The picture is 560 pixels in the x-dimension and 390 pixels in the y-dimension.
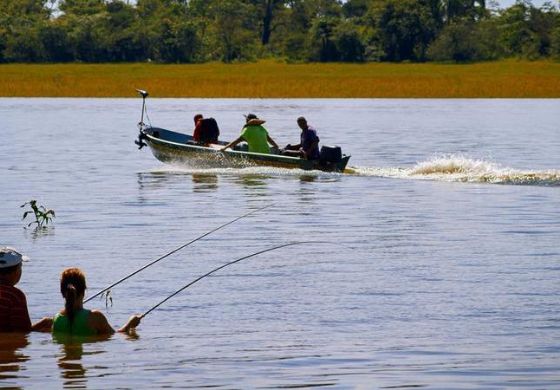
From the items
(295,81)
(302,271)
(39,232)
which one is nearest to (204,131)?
(39,232)

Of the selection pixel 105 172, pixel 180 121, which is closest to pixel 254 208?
pixel 105 172

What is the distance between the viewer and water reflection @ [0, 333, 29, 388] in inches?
395

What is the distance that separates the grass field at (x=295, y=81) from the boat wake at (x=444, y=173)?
3812 centimetres

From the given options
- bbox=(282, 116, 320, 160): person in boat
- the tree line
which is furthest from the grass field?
bbox=(282, 116, 320, 160): person in boat

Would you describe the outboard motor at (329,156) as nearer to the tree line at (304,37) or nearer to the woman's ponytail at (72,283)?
the woman's ponytail at (72,283)

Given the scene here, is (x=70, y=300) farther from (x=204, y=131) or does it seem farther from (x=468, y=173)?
(x=204, y=131)

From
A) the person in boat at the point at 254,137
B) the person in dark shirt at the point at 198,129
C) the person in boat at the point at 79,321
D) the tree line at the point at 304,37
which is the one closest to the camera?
the person in boat at the point at 79,321

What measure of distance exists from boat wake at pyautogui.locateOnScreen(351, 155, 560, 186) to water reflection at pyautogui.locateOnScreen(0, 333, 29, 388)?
15.1m

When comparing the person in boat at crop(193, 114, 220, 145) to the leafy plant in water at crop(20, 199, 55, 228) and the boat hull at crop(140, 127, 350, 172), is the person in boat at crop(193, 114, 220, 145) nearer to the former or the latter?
the boat hull at crop(140, 127, 350, 172)

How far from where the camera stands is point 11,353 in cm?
1060

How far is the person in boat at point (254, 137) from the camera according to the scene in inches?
1010

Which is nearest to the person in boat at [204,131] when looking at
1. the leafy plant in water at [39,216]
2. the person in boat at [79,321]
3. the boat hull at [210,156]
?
the boat hull at [210,156]

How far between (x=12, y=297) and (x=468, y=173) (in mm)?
16151

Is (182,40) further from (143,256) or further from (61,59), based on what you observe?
(143,256)
